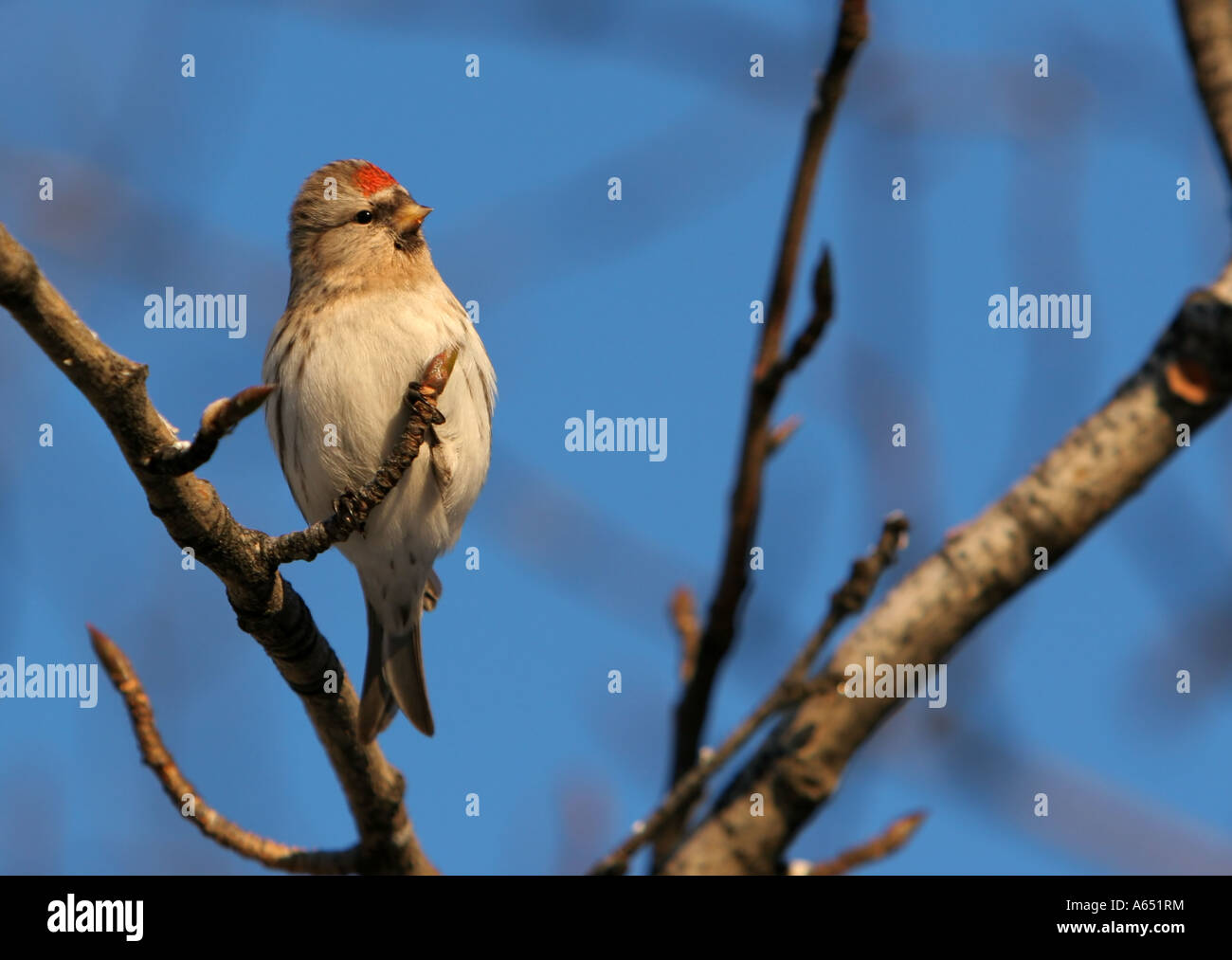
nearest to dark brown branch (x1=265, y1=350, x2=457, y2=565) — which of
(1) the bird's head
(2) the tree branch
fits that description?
(2) the tree branch

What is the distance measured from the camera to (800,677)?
254cm

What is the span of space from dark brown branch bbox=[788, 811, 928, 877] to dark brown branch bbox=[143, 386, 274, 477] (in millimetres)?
1600

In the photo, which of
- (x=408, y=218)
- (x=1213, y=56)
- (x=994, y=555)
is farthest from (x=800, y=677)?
(x=408, y=218)

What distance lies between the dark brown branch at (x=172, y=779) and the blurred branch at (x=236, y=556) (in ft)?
0.60

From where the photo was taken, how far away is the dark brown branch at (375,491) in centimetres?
245

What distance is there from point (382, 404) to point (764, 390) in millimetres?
1665

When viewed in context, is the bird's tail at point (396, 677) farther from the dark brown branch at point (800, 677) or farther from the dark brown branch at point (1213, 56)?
the dark brown branch at point (1213, 56)

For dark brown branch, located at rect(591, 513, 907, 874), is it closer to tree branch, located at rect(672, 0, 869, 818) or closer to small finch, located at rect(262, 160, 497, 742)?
tree branch, located at rect(672, 0, 869, 818)

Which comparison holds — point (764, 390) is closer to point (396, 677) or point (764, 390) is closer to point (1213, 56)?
point (1213, 56)

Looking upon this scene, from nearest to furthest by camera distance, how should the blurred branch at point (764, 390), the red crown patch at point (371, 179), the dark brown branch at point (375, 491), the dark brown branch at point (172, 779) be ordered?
the blurred branch at point (764, 390), the dark brown branch at point (375, 491), the dark brown branch at point (172, 779), the red crown patch at point (371, 179)

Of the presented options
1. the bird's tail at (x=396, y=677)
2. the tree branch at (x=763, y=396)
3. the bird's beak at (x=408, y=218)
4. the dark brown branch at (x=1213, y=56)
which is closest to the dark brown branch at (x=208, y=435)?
the tree branch at (x=763, y=396)

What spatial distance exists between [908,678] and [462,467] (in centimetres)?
183

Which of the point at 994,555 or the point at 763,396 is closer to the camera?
the point at 763,396
